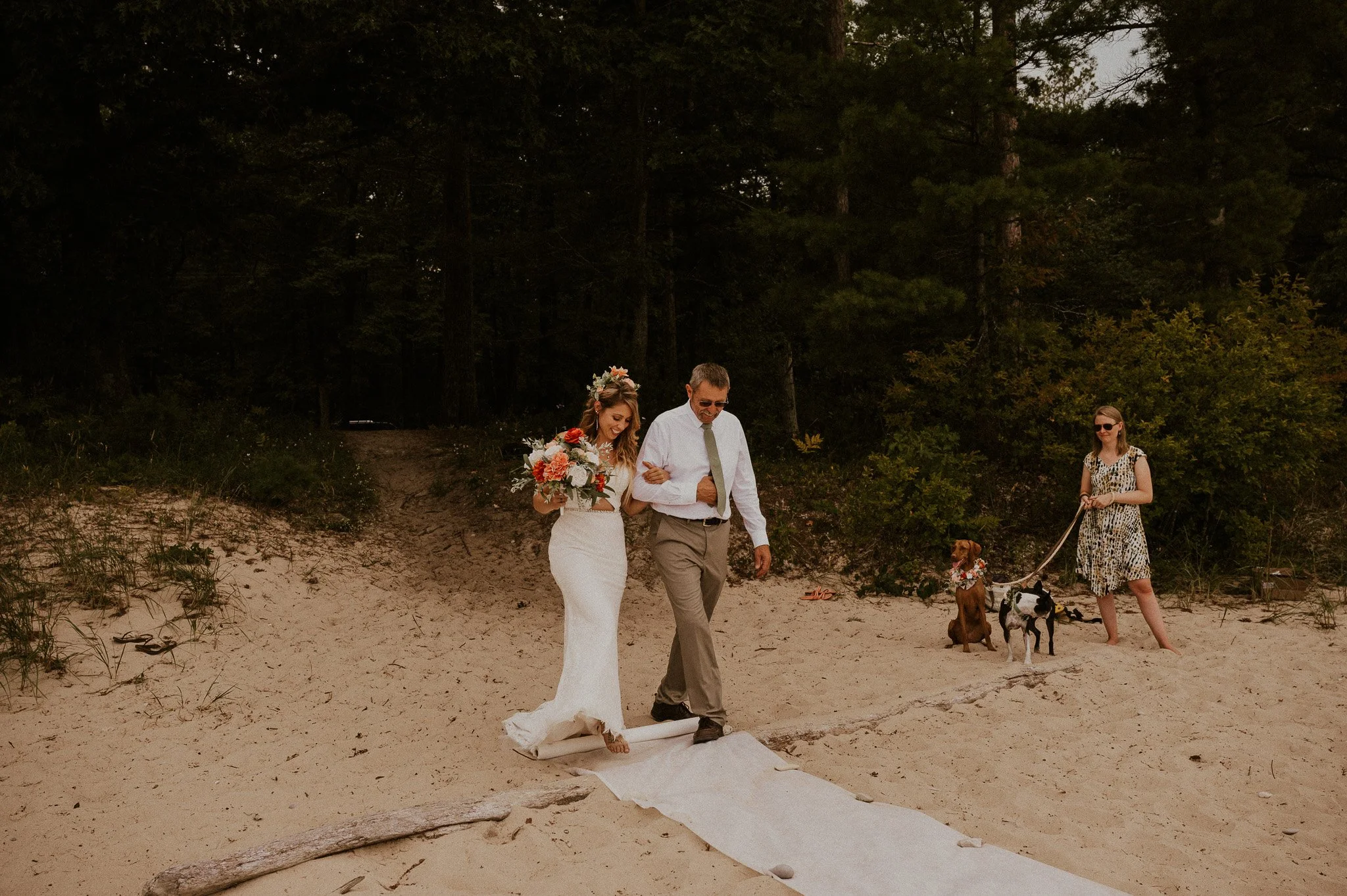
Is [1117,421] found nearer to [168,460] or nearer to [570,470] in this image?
[570,470]

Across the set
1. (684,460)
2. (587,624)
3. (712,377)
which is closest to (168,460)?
(587,624)

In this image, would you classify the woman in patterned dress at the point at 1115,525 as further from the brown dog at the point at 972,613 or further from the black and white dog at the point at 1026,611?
the brown dog at the point at 972,613

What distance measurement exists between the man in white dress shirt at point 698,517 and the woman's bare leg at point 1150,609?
11.9 feet

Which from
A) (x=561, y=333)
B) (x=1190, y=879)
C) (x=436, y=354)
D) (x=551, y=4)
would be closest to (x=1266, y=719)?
(x=1190, y=879)

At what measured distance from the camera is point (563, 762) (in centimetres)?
588

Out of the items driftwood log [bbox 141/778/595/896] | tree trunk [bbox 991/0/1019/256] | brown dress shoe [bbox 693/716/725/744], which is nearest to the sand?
driftwood log [bbox 141/778/595/896]

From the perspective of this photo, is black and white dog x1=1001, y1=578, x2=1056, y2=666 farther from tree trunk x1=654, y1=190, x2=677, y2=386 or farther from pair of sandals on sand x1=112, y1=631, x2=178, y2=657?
tree trunk x1=654, y1=190, x2=677, y2=386

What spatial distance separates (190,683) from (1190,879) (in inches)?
266

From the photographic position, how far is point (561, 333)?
28.5 m

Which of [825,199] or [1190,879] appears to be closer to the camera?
[1190,879]

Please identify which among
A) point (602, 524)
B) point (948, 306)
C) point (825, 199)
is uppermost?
point (825, 199)

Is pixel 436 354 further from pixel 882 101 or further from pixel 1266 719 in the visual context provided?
pixel 1266 719

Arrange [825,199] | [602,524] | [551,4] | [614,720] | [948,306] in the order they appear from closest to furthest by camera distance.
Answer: [614,720]
[602,524]
[948,306]
[551,4]
[825,199]

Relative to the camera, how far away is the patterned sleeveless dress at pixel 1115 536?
797 centimetres
